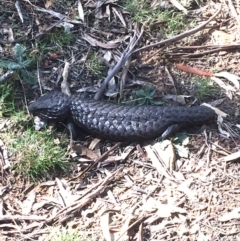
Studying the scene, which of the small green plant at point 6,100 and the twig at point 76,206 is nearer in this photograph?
the twig at point 76,206

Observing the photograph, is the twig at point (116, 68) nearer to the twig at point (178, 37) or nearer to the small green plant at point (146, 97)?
the twig at point (178, 37)

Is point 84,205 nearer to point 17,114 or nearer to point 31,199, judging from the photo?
point 31,199

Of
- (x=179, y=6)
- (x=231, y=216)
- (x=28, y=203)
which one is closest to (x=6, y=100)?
(x=28, y=203)

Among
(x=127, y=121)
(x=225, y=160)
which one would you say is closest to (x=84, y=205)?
(x=127, y=121)

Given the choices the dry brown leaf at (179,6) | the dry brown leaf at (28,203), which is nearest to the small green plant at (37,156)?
the dry brown leaf at (28,203)

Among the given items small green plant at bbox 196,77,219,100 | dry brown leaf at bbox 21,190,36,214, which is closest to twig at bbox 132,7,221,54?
small green plant at bbox 196,77,219,100

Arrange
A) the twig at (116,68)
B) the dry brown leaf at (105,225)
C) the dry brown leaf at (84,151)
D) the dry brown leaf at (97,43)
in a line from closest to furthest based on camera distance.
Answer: the dry brown leaf at (105,225) < the dry brown leaf at (84,151) < the twig at (116,68) < the dry brown leaf at (97,43)

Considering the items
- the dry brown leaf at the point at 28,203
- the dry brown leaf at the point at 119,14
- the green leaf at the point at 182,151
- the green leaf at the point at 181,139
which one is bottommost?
the dry brown leaf at the point at 28,203

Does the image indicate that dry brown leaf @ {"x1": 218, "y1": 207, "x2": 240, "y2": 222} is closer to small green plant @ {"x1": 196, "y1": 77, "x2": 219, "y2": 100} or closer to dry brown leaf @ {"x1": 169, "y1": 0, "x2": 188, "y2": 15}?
small green plant @ {"x1": 196, "y1": 77, "x2": 219, "y2": 100}
